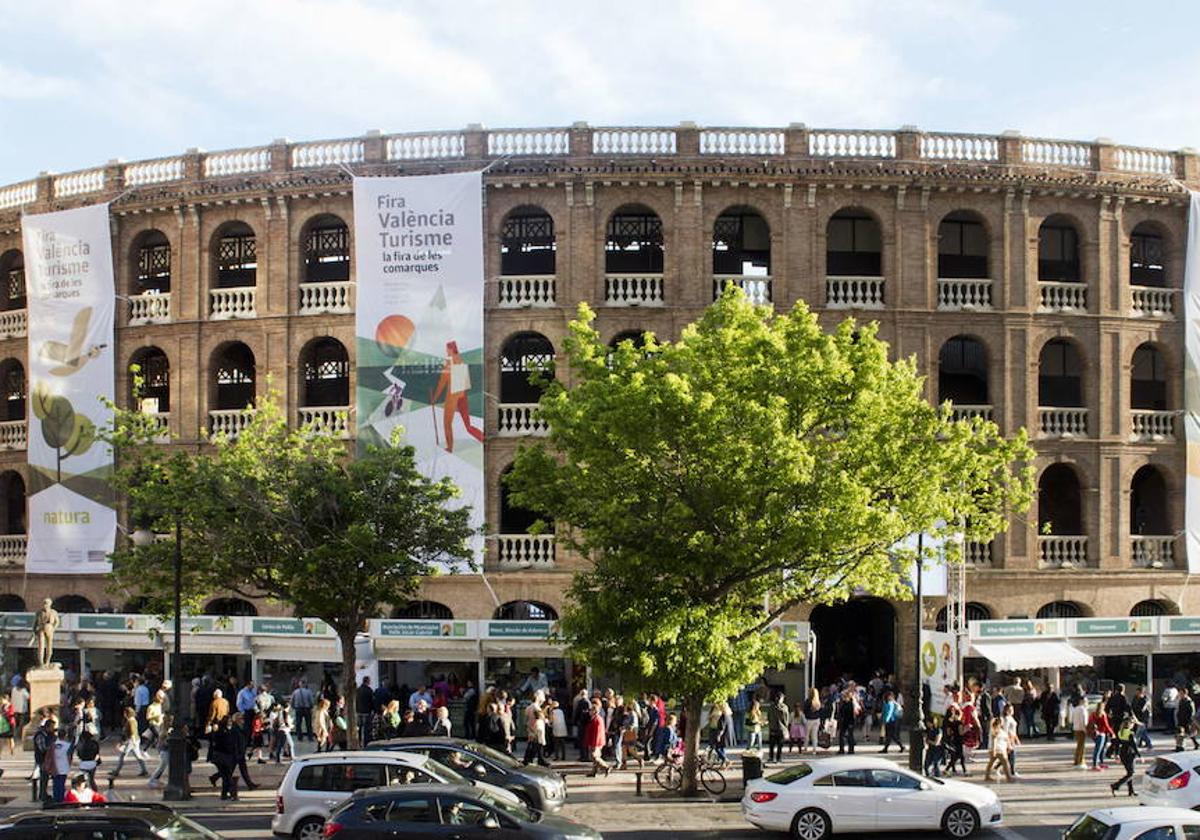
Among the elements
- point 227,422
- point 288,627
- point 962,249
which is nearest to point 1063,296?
point 962,249

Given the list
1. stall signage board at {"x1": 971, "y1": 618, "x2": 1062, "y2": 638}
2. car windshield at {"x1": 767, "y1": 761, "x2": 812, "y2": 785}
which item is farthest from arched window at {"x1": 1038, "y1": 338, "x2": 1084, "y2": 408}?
car windshield at {"x1": 767, "y1": 761, "x2": 812, "y2": 785}

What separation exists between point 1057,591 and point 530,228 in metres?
18.9

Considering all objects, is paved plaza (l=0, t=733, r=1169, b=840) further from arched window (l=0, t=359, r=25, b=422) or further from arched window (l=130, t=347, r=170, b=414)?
arched window (l=0, t=359, r=25, b=422)

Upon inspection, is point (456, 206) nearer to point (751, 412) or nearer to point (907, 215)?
point (907, 215)

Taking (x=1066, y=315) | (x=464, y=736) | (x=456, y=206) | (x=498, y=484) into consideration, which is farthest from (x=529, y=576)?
(x=1066, y=315)

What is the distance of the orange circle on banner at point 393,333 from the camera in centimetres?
3519

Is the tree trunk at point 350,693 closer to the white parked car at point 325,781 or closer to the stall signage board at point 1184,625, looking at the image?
the white parked car at point 325,781

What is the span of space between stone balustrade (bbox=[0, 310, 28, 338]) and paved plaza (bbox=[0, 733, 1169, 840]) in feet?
53.6

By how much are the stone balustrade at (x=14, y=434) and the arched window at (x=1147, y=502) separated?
34426 mm

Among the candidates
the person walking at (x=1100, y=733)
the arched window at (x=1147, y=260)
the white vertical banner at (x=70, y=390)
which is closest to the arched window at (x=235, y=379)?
the white vertical banner at (x=70, y=390)

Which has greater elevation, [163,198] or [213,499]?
[163,198]

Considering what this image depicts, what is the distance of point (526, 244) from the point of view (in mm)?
38688

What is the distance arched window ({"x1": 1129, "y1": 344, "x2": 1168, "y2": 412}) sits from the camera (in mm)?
38344

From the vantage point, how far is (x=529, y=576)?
3512 cm
